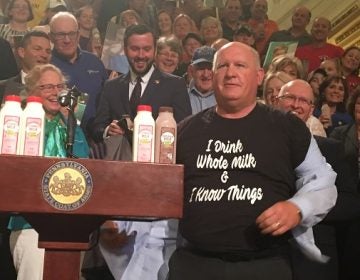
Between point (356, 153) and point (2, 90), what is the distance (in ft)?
5.81

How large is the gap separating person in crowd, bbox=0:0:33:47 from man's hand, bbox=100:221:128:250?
204 centimetres

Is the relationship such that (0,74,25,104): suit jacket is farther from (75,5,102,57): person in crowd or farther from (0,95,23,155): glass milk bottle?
(0,95,23,155): glass milk bottle

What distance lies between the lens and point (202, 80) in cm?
307

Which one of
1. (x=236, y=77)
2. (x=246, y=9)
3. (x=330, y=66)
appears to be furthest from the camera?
(x=246, y=9)

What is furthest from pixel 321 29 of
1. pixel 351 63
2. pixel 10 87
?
pixel 10 87

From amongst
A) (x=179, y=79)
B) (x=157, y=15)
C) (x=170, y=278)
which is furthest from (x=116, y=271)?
(x=157, y=15)

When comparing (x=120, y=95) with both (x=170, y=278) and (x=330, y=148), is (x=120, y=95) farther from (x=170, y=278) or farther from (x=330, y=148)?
(x=170, y=278)

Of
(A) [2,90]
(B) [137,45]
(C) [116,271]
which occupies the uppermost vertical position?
(B) [137,45]

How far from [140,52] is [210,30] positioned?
1.38 m

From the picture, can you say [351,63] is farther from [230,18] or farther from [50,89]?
[50,89]

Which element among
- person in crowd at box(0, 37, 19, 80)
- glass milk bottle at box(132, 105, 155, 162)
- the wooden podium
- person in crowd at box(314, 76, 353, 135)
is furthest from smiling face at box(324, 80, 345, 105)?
the wooden podium

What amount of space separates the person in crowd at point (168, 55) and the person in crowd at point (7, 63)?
850mm

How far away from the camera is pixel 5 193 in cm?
120

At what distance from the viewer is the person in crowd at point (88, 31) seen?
386cm
